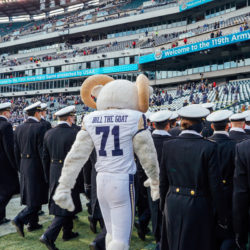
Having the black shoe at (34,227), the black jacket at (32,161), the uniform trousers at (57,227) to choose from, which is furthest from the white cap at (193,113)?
the black shoe at (34,227)

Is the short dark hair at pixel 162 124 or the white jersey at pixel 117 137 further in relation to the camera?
the short dark hair at pixel 162 124

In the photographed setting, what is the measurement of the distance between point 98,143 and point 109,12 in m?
48.2

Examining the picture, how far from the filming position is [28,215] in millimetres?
4734

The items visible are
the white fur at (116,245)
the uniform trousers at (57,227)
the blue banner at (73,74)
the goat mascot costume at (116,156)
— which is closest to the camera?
the white fur at (116,245)

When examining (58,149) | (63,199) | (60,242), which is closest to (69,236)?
(60,242)

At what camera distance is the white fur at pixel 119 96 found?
3.23 metres

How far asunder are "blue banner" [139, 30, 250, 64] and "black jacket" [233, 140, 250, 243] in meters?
25.6

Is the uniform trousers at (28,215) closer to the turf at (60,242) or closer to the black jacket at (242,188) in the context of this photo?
the turf at (60,242)

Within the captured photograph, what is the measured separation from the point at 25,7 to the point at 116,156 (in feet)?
231

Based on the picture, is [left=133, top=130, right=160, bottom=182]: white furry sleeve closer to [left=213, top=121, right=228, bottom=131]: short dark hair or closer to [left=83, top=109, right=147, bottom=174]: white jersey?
[left=83, top=109, right=147, bottom=174]: white jersey

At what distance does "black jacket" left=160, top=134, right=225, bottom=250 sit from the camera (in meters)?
2.86

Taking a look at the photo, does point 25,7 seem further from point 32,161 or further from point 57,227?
point 57,227

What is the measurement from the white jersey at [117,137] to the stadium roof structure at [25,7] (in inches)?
2394


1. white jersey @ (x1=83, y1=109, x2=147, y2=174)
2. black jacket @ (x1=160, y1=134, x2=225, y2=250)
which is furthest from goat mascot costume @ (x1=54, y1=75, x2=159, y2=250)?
black jacket @ (x1=160, y1=134, x2=225, y2=250)
